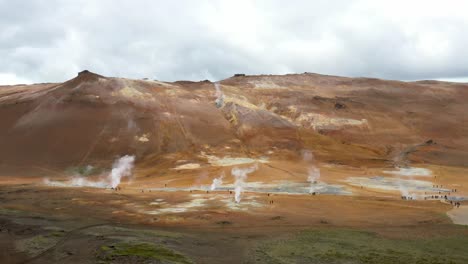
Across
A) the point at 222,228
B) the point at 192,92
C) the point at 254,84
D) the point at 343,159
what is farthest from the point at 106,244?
the point at 254,84

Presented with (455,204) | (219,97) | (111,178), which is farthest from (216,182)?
(219,97)

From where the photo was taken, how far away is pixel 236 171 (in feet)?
265

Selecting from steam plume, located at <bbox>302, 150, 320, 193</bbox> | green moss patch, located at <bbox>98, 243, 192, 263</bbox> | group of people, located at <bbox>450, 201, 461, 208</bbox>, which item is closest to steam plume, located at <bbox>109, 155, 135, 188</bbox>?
steam plume, located at <bbox>302, 150, 320, 193</bbox>

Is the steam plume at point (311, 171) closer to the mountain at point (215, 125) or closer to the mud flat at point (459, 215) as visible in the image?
the mountain at point (215, 125)

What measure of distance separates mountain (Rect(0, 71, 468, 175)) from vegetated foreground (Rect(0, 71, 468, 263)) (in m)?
0.44

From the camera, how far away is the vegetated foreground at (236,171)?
3300cm

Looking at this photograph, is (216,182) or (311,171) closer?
(216,182)

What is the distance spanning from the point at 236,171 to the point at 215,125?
111 ft

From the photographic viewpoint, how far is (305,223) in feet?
135

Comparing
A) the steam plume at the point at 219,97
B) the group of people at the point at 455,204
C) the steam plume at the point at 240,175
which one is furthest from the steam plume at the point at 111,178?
the group of people at the point at 455,204

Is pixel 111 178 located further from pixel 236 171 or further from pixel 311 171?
pixel 311 171

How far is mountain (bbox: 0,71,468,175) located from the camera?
9881 cm

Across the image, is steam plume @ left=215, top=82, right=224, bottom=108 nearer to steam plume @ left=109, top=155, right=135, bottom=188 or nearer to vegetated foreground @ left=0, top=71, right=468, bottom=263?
vegetated foreground @ left=0, top=71, right=468, bottom=263

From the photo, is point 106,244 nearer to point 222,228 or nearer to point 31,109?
point 222,228
